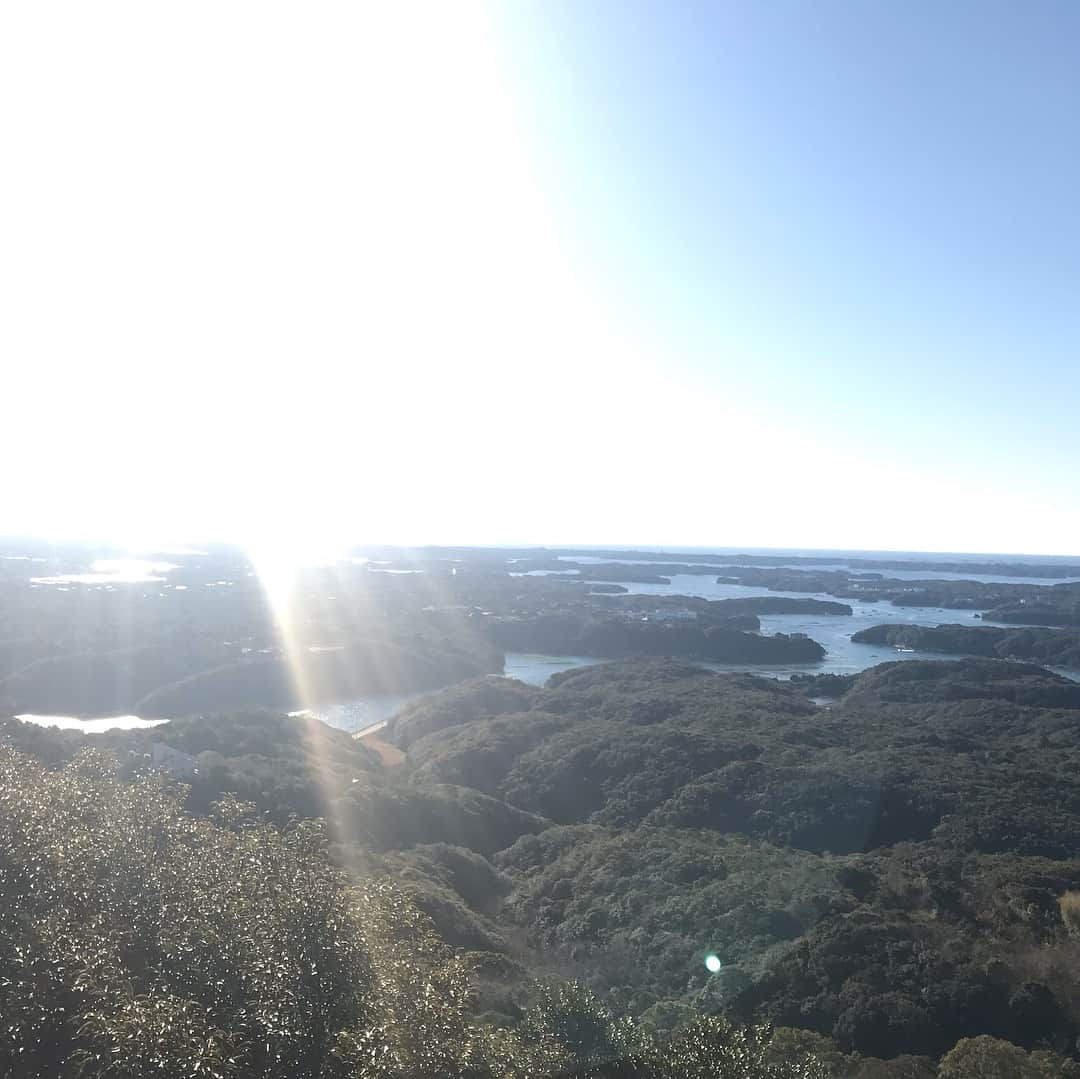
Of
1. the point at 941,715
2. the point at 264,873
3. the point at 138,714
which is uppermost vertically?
the point at 264,873

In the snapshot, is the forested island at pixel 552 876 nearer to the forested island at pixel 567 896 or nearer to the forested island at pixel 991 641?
the forested island at pixel 567 896

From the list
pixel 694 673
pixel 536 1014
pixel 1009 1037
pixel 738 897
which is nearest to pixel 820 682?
pixel 694 673

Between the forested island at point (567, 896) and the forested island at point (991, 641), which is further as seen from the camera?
the forested island at point (991, 641)

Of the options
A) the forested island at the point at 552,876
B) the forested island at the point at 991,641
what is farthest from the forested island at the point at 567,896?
the forested island at the point at 991,641

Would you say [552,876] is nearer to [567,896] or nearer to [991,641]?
[567,896]

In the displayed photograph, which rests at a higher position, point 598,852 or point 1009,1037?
point 1009,1037

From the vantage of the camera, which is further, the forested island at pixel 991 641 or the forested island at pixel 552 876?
the forested island at pixel 991 641

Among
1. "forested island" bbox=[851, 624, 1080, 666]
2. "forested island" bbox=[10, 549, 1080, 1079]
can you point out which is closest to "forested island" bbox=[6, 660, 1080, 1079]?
"forested island" bbox=[10, 549, 1080, 1079]

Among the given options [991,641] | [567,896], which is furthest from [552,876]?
[991,641]

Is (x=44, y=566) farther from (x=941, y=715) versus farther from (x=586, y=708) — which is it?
(x=941, y=715)

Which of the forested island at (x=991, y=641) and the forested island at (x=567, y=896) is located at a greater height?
the forested island at (x=567, y=896)

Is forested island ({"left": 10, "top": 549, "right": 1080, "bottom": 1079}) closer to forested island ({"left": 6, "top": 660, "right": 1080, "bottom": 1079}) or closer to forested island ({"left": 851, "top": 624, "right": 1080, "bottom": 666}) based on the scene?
forested island ({"left": 6, "top": 660, "right": 1080, "bottom": 1079})
